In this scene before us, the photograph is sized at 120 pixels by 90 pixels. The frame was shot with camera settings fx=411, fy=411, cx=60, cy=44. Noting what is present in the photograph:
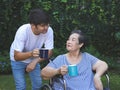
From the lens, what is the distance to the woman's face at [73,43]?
177 inches

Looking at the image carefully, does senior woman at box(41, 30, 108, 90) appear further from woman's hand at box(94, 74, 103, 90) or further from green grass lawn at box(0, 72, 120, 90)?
green grass lawn at box(0, 72, 120, 90)

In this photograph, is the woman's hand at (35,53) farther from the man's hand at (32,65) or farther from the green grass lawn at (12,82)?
the green grass lawn at (12,82)

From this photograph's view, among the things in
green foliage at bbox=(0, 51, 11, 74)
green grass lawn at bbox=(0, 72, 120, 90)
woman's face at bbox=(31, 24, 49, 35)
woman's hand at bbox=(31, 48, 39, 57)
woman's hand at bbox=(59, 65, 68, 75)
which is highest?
woman's face at bbox=(31, 24, 49, 35)

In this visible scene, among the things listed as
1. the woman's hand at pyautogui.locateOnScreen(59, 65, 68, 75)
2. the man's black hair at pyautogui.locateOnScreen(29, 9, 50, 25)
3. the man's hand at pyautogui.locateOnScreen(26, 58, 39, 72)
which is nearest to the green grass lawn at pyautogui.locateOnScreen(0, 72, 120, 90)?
the man's hand at pyautogui.locateOnScreen(26, 58, 39, 72)

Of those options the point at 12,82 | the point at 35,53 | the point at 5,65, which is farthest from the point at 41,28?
the point at 5,65

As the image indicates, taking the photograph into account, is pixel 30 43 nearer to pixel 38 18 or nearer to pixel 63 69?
pixel 38 18

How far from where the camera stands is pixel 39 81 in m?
4.84

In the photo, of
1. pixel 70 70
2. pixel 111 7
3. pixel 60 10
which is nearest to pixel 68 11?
pixel 60 10

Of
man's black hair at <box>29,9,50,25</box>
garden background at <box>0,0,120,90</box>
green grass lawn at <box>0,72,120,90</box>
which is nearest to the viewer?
man's black hair at <box>29,9,50,25</box>

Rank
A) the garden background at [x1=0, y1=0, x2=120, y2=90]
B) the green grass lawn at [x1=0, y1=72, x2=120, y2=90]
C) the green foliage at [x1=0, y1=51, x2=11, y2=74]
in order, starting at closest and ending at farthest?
the green grass lawn at [x1=0, y1=72, x2=120, y2=90], the green foliage at [x1=0, y1=51, x2=11, y2=74], the garden background at [x1=0, y1=0, x2=120, y2=90]

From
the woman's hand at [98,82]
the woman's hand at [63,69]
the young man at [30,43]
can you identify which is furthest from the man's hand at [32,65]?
the woman's hand at [98,82]

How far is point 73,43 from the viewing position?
4.52 metres

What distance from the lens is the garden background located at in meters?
7.95

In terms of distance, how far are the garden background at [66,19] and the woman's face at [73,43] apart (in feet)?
10.9
